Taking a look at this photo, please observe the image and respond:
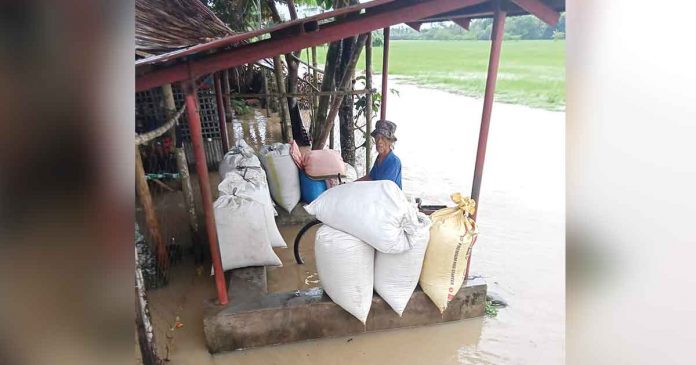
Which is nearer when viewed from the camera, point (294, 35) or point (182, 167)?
point (294, 35)

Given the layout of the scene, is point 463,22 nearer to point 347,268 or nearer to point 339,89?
point 339,89

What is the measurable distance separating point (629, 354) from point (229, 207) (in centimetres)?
269

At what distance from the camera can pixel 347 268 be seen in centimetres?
255

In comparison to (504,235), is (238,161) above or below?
above

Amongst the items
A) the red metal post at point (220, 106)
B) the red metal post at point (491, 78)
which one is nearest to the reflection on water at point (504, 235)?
the red metal post at point (491, 78)

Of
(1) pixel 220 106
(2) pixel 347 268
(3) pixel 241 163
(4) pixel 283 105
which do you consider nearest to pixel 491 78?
(2) pixel 347 268

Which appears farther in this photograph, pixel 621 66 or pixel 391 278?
pixel 391 278

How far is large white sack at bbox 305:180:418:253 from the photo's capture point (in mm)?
2449

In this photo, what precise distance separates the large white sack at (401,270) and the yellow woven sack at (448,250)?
0.20ft

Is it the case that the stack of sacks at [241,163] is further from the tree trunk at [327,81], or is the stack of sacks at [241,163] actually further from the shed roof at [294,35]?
the shed roof at [294,35]

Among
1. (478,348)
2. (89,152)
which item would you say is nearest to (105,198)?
(89,152)

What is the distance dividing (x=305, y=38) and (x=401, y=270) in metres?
1.47

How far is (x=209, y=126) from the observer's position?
6703mm

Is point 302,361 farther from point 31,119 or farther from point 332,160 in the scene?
point 31,119
